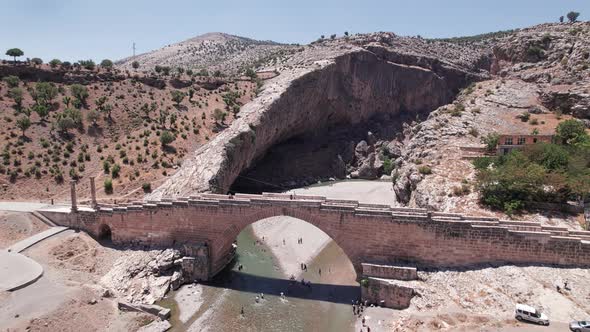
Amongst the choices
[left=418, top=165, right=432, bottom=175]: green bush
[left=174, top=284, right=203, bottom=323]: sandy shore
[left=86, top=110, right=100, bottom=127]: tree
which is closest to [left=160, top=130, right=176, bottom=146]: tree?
[left=86, top=110, right=100, bottom=127]: tree

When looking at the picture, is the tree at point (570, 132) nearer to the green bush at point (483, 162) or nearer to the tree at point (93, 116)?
the green bush at point (483, 162)

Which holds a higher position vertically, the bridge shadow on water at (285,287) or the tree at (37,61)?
the tree at (37,61)

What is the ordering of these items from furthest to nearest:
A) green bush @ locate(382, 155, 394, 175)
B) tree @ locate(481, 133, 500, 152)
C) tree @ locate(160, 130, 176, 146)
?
green bush @ locate(382, 155, 394, 175) → tree @ locate(160, 130, 176, 146) → tree @ locate(481, 133, 500, 152)

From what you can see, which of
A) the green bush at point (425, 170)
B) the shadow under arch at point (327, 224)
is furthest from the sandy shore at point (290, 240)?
the green bush at point (425, 170)

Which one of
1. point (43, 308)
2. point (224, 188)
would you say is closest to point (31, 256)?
point (43, 308)

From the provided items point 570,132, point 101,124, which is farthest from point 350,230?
point 101,124

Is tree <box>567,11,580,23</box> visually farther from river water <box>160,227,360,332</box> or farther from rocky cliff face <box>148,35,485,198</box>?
river water <box>160,227,360,332</box>

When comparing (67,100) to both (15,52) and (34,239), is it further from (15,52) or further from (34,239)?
(34,239)

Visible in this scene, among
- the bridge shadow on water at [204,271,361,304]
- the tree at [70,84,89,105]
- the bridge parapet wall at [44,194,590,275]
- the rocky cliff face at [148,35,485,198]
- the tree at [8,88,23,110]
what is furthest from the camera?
the tree at [70,84,89,105]
